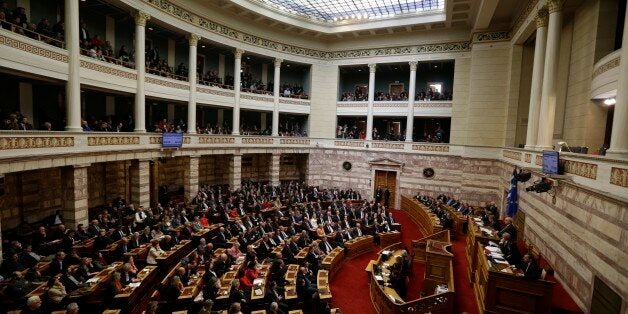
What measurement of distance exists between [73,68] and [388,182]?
56.3 ft

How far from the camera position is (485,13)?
601 inches

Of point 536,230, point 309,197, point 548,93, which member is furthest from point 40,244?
point 548,93

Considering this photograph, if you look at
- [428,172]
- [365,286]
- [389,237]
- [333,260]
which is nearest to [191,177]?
[333,260]

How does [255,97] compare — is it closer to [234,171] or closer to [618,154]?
[234,171]

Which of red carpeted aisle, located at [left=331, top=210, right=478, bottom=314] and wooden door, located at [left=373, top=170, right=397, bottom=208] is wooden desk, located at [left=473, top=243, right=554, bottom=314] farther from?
wooden door, located at [left=373, top=170, right=397, bottom=208]

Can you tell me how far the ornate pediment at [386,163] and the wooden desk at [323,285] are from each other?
1275cm

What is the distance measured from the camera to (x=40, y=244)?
29.6 feet

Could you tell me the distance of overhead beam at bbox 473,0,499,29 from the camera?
1419 cm

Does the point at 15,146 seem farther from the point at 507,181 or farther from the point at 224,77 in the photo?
the point at 507,181

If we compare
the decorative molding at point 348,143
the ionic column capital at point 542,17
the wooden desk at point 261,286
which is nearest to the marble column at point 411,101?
the decorative molding at point 348,143

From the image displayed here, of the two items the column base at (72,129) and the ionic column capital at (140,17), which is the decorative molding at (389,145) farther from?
the column base at (72,129)

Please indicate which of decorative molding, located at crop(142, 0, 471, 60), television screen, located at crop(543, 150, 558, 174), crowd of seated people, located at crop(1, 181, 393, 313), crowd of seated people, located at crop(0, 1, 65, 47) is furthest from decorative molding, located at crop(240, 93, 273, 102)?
television screen, located at crop(543, 150, 558, 174)

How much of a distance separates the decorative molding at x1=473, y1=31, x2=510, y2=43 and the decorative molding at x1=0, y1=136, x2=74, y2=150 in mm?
19130

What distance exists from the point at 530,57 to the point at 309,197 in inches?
537
